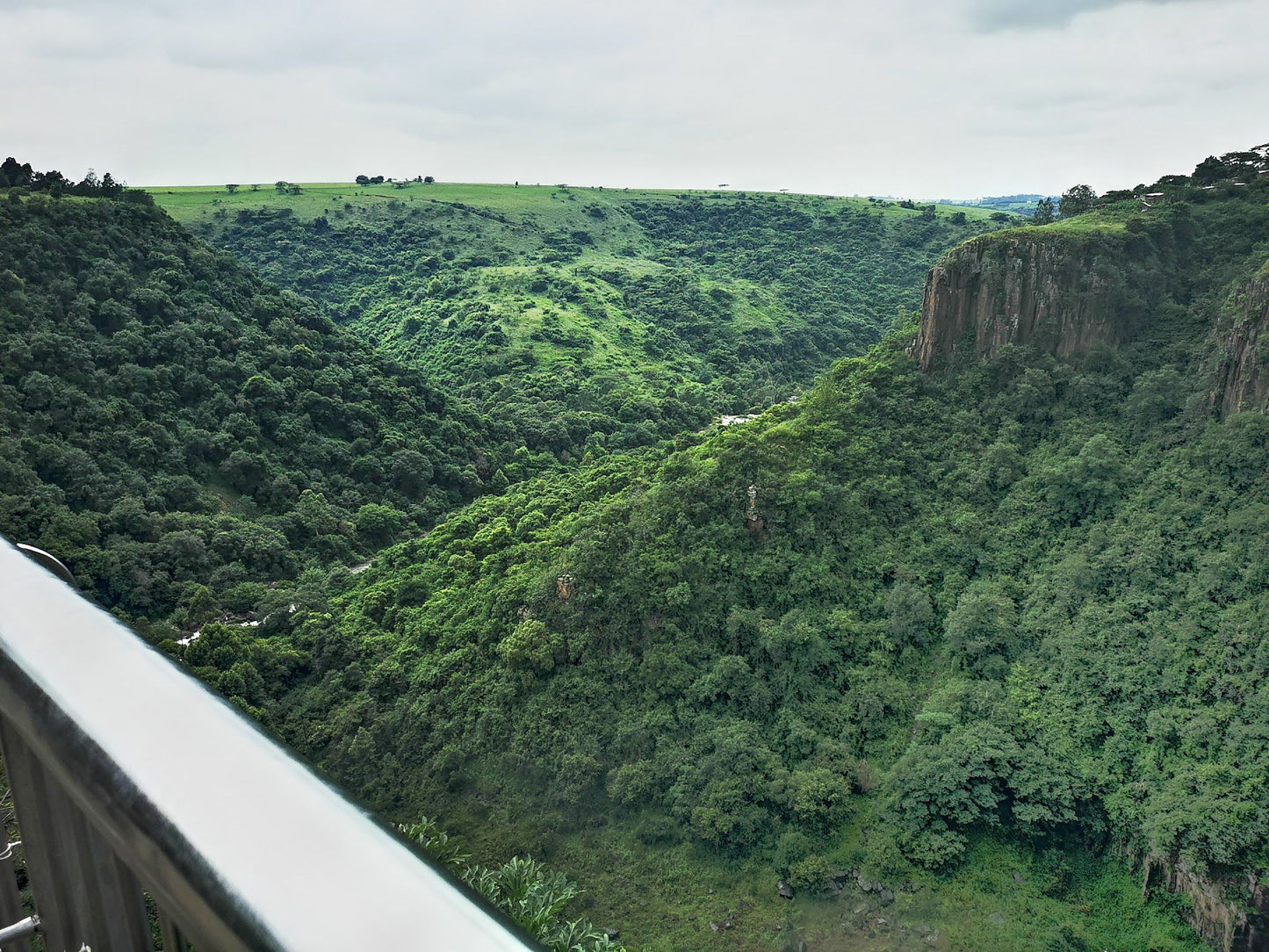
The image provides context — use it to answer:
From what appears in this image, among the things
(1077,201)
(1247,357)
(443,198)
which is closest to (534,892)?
(1247,357)

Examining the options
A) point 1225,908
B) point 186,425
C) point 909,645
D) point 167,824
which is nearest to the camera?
point 167,824

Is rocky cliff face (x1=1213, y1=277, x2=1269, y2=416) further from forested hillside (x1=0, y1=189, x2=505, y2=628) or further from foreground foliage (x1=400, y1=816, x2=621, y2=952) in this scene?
forested hillside (x1=0, y1=189, x2=505, y2=628)

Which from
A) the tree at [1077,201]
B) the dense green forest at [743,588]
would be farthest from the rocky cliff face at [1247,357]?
the tree at [1077,201]

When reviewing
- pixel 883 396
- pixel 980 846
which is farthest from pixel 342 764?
pixel 883 396

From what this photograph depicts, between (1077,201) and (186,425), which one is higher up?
(1077,201)

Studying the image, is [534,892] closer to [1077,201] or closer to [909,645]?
[909,645]

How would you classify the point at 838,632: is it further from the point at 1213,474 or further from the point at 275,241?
the point at 275,241
